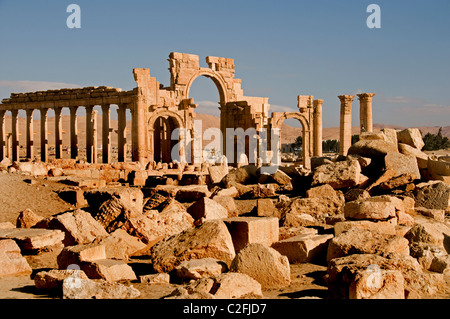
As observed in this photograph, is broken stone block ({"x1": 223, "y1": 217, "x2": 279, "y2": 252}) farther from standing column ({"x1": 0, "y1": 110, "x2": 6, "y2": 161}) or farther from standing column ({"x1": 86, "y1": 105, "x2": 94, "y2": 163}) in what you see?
standing column ({"x1": 0, "y1": 110, "x2": 6, "y2": 161})

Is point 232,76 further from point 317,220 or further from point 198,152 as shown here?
point 317,220

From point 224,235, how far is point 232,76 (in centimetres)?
2471

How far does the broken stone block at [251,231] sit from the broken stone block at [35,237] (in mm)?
2708

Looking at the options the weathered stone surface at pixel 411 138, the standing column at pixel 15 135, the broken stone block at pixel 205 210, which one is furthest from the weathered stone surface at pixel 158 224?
the standing column at pixel 15 135

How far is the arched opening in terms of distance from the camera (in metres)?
30.9

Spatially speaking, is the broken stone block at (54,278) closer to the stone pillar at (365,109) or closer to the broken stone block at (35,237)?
the broken stone block at (35,237)

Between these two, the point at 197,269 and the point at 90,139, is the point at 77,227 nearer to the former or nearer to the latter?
the point at 197,269

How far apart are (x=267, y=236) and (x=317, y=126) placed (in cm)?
2544

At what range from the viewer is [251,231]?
789 cm

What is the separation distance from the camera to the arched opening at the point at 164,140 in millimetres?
30906

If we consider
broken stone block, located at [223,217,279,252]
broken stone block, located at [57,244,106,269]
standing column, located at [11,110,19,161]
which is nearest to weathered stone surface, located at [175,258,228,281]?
broken stone block, located at [223,217,279,252]

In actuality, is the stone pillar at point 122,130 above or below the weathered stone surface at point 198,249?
above

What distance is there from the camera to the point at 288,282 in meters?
6.64

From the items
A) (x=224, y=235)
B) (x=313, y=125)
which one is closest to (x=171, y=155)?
(x=313, y=125)
